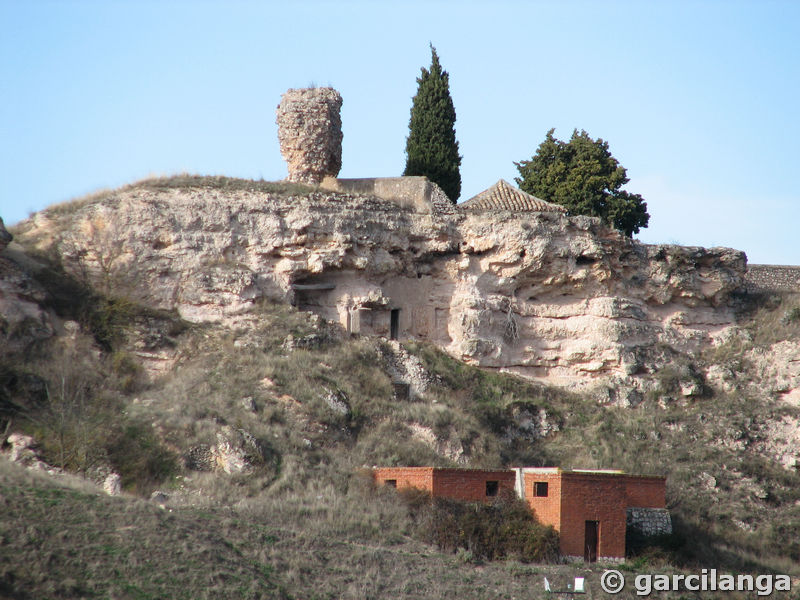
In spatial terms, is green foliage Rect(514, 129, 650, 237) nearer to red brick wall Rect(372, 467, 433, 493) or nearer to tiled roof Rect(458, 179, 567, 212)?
tiled roof Rect(458, 179, 567, 212)

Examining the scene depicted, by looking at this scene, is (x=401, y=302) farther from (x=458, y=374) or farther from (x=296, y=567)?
(x=296, y=567)

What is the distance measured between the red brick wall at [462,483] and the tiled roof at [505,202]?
9935mm

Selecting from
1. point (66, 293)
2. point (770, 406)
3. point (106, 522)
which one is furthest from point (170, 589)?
point (770, 406)

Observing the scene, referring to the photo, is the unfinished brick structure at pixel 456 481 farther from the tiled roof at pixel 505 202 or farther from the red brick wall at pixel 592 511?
the tiled roof at pixel 505 202

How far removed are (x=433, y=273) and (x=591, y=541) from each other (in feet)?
33.3

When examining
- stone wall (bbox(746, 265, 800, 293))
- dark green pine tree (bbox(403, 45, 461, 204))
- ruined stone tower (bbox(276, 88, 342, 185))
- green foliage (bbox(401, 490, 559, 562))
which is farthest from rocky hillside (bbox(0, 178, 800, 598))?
dark green pine tree (bbox(403, 45, 461, 204))

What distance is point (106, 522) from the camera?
16266 millimetres

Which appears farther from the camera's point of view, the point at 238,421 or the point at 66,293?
the point at 66,293

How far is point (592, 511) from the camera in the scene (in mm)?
20078

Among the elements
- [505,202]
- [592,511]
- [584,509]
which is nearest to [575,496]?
[584,509]

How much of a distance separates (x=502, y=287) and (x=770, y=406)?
24.3ft

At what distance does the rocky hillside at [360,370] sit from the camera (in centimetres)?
2000

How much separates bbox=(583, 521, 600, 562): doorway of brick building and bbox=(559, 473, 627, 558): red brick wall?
104 mm

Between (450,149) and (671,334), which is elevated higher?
(450,149)
